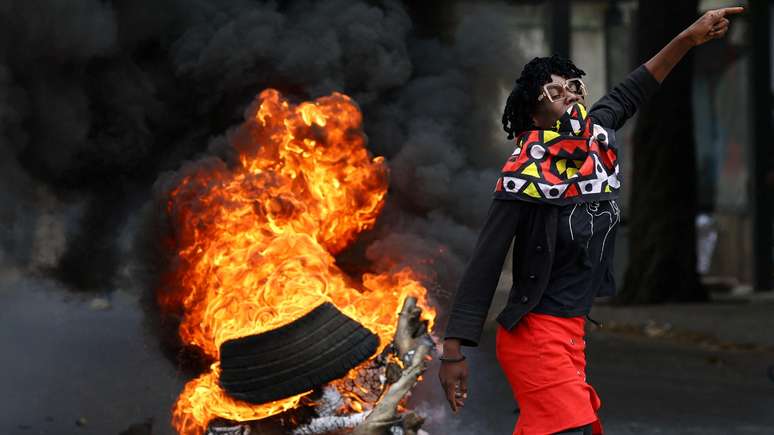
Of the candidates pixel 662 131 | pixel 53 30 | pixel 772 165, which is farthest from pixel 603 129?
pixel 772 165

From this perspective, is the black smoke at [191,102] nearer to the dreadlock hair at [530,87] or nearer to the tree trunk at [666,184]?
the dreadlock hair at [530,87]

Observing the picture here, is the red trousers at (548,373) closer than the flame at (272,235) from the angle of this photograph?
Yes

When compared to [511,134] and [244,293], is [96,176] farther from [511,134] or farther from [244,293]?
[511,134]

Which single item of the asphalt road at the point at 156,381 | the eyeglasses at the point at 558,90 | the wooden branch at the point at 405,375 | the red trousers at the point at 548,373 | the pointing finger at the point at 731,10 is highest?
the pointing finger at the point at 731,10

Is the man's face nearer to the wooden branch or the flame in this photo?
the wooden branch

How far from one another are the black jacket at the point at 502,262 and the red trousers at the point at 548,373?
0.07 m

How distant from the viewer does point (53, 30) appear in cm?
589

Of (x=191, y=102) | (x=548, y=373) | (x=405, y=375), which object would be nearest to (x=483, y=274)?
(x=548, y=373)

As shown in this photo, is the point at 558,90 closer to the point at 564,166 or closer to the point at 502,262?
the point at 564,166

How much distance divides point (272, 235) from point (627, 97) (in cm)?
→ 205

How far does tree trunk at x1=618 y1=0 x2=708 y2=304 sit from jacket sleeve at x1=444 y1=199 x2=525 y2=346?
9.30m

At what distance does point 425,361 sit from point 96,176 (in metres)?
2.28

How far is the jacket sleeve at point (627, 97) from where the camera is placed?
3814 millimetres

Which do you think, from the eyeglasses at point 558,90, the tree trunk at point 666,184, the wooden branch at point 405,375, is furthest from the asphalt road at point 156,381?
the eyeglasses at point 558,90
